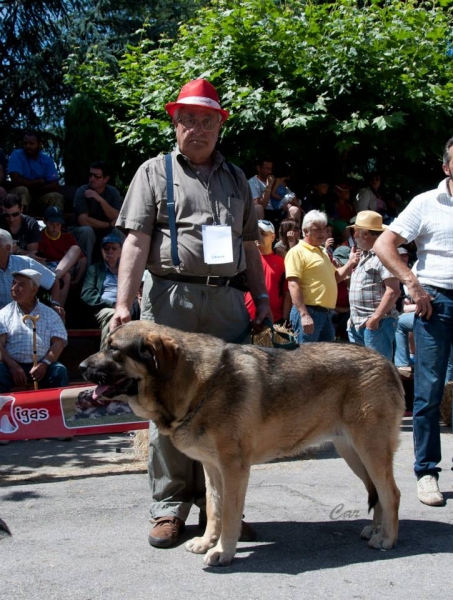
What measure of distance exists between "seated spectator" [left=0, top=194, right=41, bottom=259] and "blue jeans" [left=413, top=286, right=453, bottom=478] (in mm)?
5267

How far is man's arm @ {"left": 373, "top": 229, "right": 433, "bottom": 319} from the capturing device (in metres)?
5.16

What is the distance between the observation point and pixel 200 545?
427 centimetres

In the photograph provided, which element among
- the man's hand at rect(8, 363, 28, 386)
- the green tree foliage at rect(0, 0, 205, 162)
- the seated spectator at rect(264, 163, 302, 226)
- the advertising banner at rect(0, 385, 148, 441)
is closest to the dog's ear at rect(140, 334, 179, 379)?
A: the advertising banner at rect(0, 385, 148, 441)

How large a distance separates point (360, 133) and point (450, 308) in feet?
25.7

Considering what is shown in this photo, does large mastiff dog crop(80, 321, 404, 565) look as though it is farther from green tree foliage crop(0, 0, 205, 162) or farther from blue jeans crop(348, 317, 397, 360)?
green tree foliage crop(0, 0, 205, 162)

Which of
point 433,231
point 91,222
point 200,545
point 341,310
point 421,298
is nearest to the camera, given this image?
point 200,545

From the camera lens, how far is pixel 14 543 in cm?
445

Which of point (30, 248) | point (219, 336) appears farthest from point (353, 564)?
point (30, 248)

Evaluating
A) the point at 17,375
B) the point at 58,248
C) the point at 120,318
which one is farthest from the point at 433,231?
the point at 58,248

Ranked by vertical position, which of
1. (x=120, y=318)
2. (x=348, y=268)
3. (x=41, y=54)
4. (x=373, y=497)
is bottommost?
(x=373, y=497)

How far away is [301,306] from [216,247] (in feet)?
11.2

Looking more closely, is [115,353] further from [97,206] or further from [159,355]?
[97,206]

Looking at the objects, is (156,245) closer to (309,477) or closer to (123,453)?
(309,477)

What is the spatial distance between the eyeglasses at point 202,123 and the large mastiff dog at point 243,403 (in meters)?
1.26
